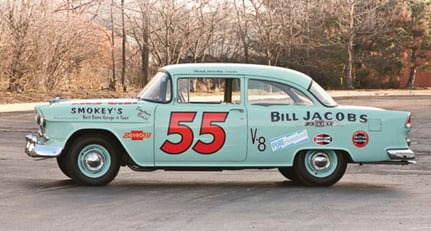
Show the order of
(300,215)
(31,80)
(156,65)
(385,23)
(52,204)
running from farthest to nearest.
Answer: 1. (385,23)
2. (156,65)
3. (31,80)
4. (52,204)
5. (300,215)

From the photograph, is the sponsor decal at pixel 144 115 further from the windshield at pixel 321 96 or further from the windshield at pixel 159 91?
the windshield at pixel 321 96

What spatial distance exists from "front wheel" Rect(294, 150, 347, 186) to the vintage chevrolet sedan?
0.04 feet

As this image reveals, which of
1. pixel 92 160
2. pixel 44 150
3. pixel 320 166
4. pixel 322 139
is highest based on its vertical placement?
pixel 322 139

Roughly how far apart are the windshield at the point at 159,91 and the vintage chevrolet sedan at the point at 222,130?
15mm

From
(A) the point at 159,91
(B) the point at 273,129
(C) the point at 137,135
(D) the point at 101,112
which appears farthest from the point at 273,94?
(D) the point at 101,112

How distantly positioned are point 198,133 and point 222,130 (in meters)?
0.30

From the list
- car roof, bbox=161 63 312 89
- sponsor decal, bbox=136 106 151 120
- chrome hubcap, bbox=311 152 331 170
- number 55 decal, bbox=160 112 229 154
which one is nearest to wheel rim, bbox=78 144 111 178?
sponsor decal, bbox=136 106 151 120

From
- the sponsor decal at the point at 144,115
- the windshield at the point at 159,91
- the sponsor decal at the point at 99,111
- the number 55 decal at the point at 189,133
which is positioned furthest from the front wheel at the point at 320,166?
the sponsor decal at the point at 99,111

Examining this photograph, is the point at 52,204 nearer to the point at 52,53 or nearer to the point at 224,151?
the point at 224,151

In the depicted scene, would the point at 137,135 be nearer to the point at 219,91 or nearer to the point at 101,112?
the point at 101,112

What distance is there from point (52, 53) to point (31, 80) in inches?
51.4

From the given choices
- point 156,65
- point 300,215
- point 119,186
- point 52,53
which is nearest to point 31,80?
point 52,53

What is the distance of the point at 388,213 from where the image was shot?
9.34 meters

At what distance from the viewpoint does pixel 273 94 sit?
37.6 feet
